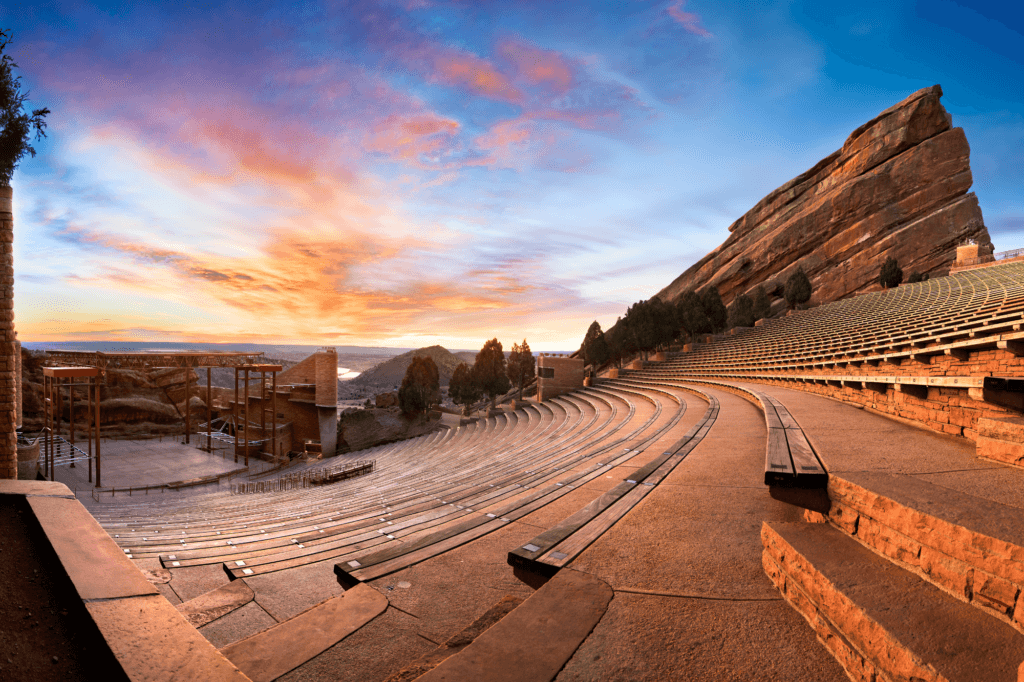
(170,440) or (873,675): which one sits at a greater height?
(873,675)

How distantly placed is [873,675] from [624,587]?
1093 millimetres

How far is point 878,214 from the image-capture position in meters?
49.0

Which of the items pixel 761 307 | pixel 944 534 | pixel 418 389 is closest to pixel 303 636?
pixel 944 534

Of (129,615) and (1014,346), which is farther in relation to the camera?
(1014,346)

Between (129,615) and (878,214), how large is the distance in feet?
219

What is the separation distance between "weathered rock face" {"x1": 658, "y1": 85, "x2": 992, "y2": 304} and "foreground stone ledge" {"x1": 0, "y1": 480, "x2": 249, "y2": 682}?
60.7 meters

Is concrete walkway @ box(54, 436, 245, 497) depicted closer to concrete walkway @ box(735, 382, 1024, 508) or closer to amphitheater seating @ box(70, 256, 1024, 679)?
amphitheater seating @ box(70, 256, 1024, 679)

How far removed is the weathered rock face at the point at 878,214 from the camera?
46.3 meters

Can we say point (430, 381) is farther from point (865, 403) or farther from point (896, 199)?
point (896, 199)

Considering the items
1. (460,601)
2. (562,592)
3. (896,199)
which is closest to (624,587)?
(562,592)

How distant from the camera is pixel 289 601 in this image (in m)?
3.18

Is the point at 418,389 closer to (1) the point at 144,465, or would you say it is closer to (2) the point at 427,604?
(1) the point at 144,465

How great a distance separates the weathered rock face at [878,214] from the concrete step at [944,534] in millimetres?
57444

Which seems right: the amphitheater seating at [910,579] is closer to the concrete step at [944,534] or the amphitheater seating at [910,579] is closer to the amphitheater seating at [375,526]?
the concrete step at [944,534]
